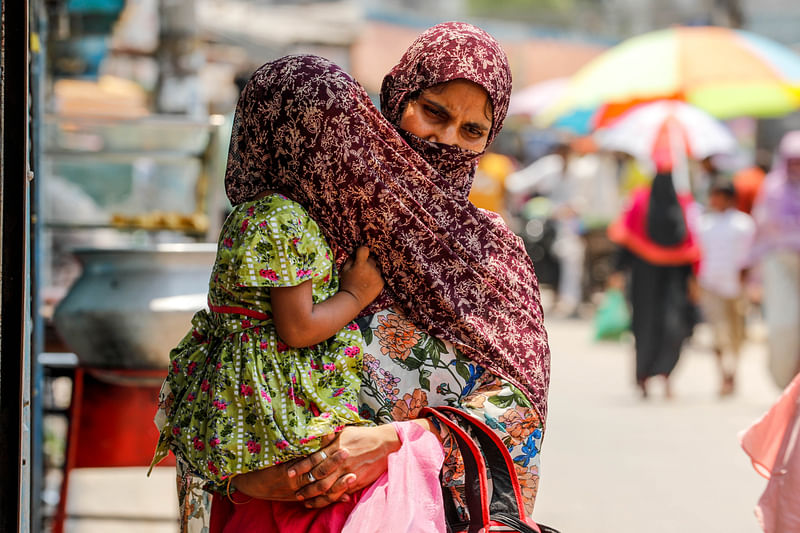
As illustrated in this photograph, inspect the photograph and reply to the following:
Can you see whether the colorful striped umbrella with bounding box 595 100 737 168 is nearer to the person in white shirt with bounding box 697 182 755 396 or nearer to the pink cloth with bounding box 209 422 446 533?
the person in white shirt with bounding box 697 182 755 396

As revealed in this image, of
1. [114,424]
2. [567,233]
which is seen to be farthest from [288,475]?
[567,233]

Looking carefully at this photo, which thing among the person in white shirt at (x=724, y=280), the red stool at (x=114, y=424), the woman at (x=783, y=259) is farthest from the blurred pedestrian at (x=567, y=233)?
the red stool at (x=114, y=424)

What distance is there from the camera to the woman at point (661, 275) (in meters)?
8.18

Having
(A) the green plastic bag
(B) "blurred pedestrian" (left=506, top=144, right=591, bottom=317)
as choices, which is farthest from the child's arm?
(B) "blurred pedestrian" (left=506, top=144, right=591, bottom=317)

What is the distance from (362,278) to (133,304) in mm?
1778

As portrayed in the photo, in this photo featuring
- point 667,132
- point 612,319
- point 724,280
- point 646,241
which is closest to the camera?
point 646,241

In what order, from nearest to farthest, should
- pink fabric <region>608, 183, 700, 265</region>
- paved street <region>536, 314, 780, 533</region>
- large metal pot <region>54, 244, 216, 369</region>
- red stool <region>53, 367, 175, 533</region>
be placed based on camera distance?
large metal pot <region>54, 244, 216, 369</region>, red stool <region>53, 367, 175, 533</region>, paved street <region>536, 314, 780, 533</region>, pink fabric <region>608, 183, 700, 265</region>

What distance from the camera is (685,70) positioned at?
867 cm

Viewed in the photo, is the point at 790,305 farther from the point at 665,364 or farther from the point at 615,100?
the point at 615,100

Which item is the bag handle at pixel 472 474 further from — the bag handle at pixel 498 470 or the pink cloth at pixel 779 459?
the pink cloth at pixel 779 459

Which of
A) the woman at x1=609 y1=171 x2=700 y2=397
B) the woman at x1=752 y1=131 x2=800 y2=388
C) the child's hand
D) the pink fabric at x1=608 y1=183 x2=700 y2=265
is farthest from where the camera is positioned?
the pink fabric at x1=608 y1=183 x2=700 y2=265

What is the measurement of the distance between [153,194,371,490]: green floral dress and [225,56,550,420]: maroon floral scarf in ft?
0.23

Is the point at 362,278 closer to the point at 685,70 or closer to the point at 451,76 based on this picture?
the point at 451,76

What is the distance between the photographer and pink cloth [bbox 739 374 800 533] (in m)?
2.51
